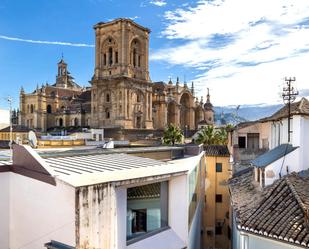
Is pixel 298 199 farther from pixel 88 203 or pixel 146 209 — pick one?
pixel 88 203

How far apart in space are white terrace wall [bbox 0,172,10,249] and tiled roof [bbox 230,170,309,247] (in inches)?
303

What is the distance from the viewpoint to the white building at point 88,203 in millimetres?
6898

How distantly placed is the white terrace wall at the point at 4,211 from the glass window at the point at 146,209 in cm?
356

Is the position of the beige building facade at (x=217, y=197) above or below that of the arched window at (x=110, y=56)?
below

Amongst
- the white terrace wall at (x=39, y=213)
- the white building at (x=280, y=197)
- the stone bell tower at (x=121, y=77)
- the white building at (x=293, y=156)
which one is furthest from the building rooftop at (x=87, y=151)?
the stone bell tower at (x=121, y=77)

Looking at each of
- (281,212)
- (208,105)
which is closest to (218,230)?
(281,212)

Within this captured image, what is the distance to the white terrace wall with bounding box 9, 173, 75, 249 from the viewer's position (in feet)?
23.1

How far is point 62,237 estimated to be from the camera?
7.20 metres

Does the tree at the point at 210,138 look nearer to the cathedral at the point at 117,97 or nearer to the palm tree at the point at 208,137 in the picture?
the palm tree at the point at 208,137

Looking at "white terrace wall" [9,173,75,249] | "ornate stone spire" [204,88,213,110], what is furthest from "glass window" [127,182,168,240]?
"ornate stone spire" [204,88,213,110]

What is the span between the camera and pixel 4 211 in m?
8.30

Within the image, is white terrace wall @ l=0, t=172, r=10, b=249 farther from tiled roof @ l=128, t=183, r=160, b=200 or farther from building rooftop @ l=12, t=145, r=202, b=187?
tiled roof @ l=128, t=183, r=160, b=200

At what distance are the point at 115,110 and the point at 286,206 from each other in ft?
169

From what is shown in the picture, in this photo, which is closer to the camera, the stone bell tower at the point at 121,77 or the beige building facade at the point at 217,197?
the beige building facade at the point at 217,197
